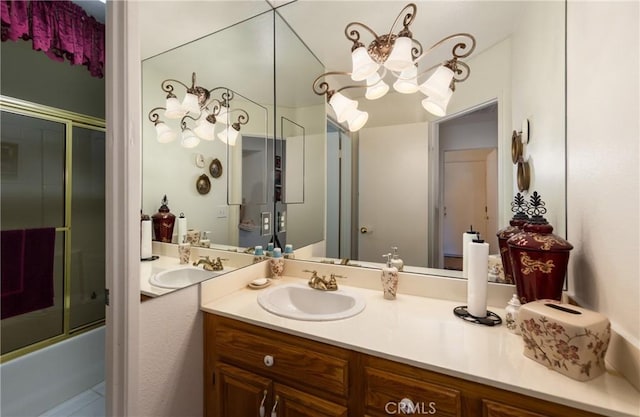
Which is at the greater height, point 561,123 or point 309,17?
point 309,17

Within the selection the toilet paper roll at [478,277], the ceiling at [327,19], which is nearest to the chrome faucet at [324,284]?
the toilet paper roll at [478,277]

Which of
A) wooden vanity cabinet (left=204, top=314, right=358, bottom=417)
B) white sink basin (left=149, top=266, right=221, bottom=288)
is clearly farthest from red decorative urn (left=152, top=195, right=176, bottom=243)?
wooden vanity cabinet (left=204, top=314, right=358, bottom=417)

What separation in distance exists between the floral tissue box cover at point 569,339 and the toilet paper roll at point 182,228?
57.6 inches

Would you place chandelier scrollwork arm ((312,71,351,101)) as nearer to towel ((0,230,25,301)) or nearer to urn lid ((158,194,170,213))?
urn lid ((158,194,170,213))

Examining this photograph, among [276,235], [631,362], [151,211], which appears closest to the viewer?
[631,362]

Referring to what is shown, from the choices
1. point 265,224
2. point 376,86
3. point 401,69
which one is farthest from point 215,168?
point 401,69

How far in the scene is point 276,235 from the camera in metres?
1.83

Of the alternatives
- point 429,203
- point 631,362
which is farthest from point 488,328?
point 429,203

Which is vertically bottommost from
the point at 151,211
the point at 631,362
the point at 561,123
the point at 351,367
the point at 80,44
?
the point at 351,367

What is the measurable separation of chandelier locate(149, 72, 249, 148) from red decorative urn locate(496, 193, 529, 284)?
5.08ft

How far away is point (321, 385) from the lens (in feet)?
3.05

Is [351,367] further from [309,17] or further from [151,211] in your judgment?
[309,17]

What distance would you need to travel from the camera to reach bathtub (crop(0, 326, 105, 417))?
1.54m

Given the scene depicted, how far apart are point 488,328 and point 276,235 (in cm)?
131
